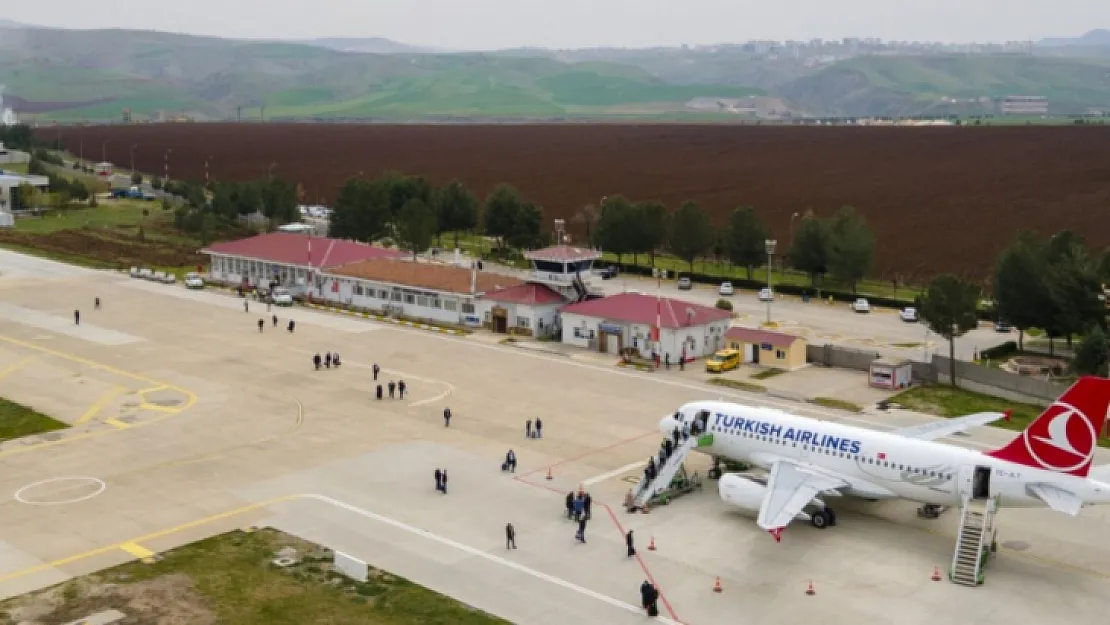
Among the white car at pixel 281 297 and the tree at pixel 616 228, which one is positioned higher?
the tree at pixel 616 228

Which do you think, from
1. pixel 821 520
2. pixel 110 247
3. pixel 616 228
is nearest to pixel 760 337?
pixel 821 520

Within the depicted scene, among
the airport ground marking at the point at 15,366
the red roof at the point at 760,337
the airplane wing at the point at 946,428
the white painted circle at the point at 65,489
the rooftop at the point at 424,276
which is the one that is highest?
the rooftop at the point at 424,276

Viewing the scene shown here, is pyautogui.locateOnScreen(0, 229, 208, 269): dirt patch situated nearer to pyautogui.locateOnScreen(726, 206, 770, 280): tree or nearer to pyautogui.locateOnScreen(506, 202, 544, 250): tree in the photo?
pyautogui.locateOnScreen(506, 202, 544, 250): tree

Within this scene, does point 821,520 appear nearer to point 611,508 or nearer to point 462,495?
point 611,508

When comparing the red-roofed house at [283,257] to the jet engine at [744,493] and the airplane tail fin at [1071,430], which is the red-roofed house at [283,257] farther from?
the airplane tail fin at [1071,430]

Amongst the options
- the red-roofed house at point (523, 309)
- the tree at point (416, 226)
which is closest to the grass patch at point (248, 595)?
the red-roofed house at point (523, 309)

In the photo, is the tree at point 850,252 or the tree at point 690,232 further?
the tree at point 690,232

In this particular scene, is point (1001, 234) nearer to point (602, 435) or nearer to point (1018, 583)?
point (602, 435)
